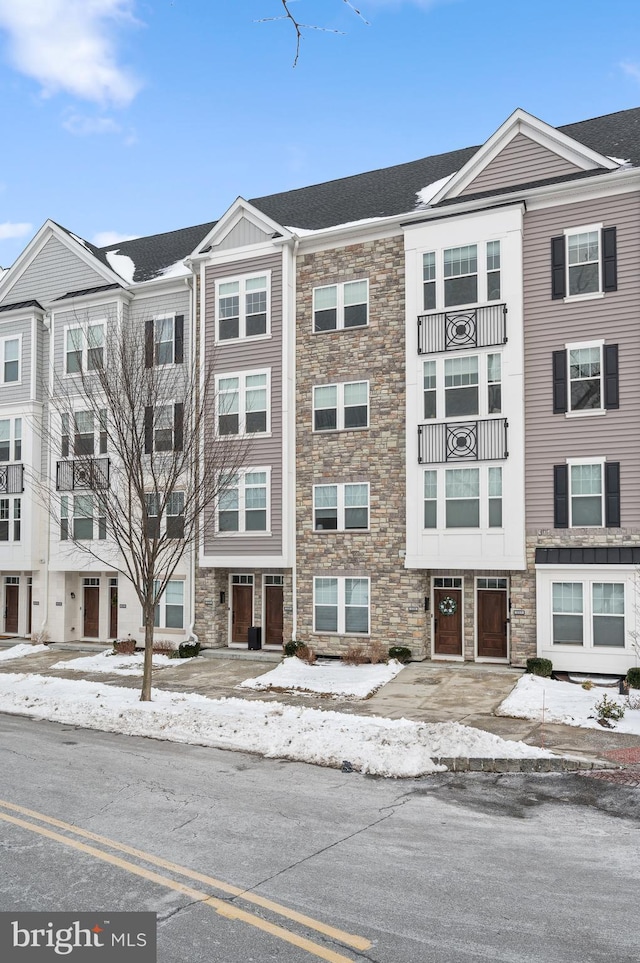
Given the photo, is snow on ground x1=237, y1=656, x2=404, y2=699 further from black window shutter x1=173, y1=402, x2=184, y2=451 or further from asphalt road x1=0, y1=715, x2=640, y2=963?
asphalt road x1=0, y1=715, x2=640, y2=963

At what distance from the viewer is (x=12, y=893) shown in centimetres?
605

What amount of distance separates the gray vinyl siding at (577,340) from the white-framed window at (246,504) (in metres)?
7.40

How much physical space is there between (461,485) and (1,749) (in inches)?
487

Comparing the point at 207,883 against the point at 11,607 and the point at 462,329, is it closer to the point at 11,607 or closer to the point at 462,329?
the point at 462,329

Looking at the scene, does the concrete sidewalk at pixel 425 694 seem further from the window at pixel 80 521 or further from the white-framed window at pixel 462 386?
the white-framed window at pixel 462 386

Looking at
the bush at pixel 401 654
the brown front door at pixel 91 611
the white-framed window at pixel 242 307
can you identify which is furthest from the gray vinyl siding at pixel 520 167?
the brown front door at pixel 91 611

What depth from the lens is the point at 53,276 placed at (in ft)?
87.5

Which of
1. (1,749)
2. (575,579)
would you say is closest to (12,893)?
(1,749)

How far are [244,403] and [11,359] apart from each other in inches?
405

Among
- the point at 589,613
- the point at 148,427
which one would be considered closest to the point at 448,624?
the point at 589,613

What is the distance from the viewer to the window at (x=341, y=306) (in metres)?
21.4

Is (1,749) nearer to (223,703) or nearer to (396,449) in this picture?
(223,703)

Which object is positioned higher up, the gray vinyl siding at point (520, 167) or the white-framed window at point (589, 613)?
the gray vinyl siding at point (520, 167)

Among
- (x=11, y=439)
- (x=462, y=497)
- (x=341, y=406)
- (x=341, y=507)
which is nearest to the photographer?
(x=462, y=497)
